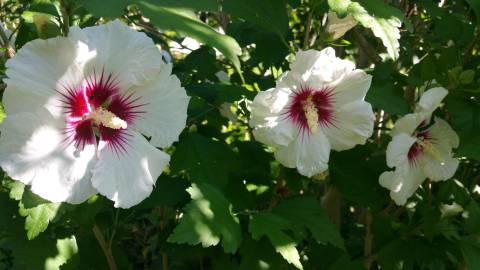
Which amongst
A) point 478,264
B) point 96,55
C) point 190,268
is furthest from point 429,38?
point 96,55

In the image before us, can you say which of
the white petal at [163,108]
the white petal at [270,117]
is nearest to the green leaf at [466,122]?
the white petal at [270,117]

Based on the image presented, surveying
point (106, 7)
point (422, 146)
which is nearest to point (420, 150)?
point (422, 146)

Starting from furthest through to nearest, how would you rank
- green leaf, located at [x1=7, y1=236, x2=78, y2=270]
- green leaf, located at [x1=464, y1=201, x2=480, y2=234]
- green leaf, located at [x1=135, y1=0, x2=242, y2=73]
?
green leaf, located at [x1=464, y1=201, x2=480, y2=234], green leaf, located at [x1=7, y1=236, x2=78, y2=270], green leaf, located at [x1=135, y1=0, x2=242, y2=73]

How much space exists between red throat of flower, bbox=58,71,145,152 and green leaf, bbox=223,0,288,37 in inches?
16.8

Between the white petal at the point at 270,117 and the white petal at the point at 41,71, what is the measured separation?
501 mm

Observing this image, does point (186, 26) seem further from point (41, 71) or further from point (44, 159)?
point (44, 159)

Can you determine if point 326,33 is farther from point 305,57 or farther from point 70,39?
point 70,39

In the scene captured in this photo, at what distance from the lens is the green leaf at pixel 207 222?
140 centimetres

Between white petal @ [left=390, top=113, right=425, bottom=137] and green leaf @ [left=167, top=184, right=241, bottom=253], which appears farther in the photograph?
white petal @ [left=390, top=113, right=425, bottom=137]

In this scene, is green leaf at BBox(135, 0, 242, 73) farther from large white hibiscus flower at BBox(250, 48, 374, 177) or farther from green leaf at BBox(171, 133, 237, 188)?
green leaf at BBox(171, 133, 237, 188)

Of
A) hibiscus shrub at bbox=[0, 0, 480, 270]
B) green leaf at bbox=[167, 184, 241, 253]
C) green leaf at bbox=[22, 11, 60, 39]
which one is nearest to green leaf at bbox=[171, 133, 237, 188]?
hibiscus shrub at bbox=[0, 0, 480, 270]

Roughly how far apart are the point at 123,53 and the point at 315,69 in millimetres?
542

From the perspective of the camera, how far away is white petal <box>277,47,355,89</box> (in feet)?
4.90

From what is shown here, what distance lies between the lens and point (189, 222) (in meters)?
1.42
